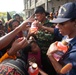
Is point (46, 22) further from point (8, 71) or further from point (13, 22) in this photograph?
point (8, 71)

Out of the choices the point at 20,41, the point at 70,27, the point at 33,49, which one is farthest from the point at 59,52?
the point at 33,49

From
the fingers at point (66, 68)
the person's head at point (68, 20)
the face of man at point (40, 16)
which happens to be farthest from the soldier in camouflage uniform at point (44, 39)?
the fingers at point (66, 68)

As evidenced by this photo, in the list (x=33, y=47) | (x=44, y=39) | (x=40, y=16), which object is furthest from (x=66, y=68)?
(x=40, y=16)

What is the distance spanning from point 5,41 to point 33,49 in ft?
4.07

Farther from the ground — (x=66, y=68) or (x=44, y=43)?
(x=66, y=68)

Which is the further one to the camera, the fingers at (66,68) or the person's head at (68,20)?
the person's head at (68,20)

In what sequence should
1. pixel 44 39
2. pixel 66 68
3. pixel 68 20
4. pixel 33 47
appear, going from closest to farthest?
pixel 66 68, pixel 68 20, pixel 33 47, pixel 44 39

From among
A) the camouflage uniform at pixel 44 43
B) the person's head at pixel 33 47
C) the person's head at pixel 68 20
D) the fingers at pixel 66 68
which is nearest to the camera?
the fingers at pixel 66 68

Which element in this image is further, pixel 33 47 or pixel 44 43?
pixel 44 43

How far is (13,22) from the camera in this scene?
4527mm

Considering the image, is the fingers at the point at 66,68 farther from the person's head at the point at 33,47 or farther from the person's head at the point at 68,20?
the person's head at the point at 33,47

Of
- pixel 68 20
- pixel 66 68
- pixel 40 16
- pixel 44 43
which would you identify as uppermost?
pixel 68 20

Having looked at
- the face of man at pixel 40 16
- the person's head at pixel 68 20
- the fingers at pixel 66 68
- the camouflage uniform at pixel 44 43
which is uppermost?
the person's head at pixel 68 20

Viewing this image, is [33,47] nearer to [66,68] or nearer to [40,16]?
[40,16]
